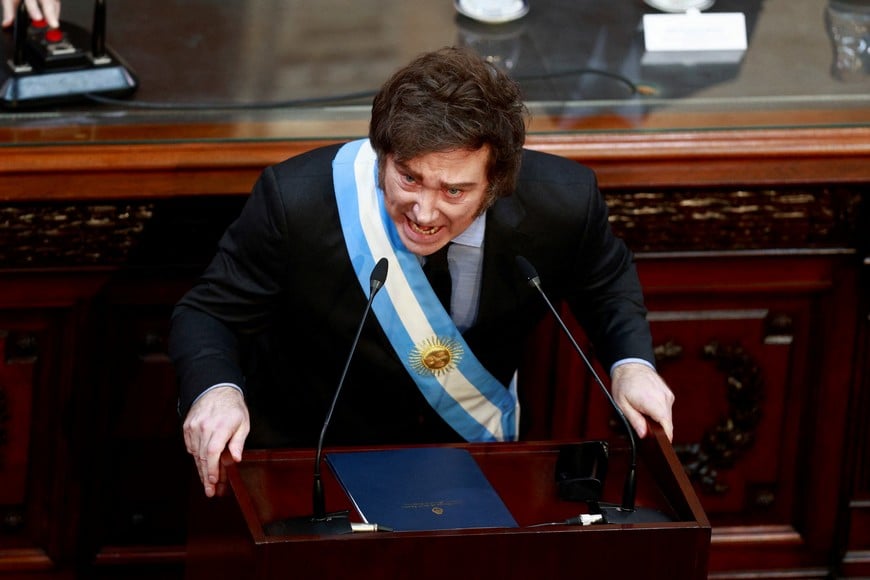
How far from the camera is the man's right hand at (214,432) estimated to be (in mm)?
1833

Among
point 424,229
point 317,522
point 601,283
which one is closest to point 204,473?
point 317,522

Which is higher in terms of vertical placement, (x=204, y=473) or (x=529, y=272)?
(x=529, y=272)

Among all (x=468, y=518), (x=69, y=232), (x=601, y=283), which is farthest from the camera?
(x=69, y=232)

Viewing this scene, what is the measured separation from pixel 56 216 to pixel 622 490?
1.15 metres

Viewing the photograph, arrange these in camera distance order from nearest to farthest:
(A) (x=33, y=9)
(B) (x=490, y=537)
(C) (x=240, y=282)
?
1. (B) (x=490, y=537)
2. (C) (x=240, y=282)
3. (A) (x=33, y=9)

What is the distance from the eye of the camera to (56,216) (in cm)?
251

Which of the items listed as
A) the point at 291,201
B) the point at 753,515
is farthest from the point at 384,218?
the point at 753,515

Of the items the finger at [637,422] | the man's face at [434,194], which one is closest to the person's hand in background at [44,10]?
the man's face at [434,194]

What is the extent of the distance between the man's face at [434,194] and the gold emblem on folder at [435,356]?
194 millimetres

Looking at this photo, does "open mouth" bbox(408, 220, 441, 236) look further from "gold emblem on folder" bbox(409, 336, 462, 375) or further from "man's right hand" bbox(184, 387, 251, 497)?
"man's right hand" bbox(184, 387, 251, 497)

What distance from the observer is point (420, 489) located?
181 cm

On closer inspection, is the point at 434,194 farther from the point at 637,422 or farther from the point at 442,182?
the point at 637,422

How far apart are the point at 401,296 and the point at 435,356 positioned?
0.11 meters

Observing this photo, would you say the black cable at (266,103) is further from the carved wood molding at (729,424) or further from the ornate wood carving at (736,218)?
the carved wood molding at (729,424)
